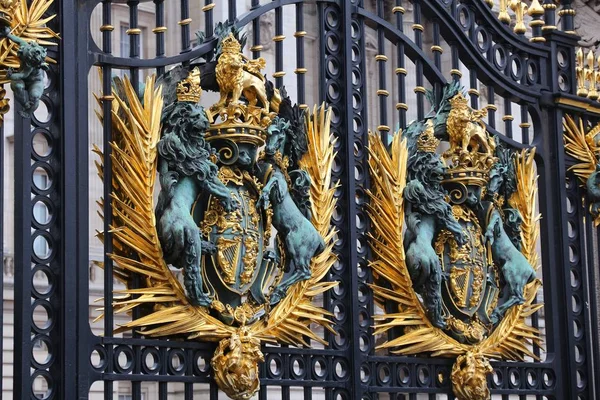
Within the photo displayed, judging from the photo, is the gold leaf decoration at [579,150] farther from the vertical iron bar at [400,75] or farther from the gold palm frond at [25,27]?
the gold palm frond at [25,27]

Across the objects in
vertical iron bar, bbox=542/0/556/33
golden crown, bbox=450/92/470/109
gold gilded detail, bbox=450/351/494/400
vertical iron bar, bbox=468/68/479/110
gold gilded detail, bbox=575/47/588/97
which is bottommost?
gold gilded detail, bbox=450/351/494/400

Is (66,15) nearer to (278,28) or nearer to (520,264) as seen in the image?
(278,28)

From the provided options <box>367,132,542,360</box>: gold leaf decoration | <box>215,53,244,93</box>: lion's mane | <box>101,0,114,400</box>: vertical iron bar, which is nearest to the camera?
<box>101,0,114,400</box>: vertical iron bar

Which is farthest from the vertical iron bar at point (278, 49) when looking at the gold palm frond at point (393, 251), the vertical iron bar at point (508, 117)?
the vertical iron bar at point (508, 117)

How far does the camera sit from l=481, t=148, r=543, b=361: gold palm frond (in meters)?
12.6

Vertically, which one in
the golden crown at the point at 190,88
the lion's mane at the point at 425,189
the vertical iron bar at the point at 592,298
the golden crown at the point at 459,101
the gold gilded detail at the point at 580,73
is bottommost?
the vertical iron bar at the point at 592,298

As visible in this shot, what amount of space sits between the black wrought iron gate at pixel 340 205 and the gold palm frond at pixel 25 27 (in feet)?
0.69

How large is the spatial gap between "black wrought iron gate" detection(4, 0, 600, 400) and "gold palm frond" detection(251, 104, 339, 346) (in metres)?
0.13

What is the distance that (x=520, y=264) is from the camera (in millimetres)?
12562

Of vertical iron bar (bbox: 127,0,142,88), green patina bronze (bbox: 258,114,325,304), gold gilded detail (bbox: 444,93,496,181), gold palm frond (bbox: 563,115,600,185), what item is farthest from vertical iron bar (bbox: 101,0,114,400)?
gold palm frond (bbox: 563,115,600,185)

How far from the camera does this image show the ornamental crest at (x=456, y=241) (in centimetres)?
1176

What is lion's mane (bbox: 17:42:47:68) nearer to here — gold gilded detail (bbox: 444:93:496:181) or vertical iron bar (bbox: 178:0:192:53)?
vertical iron bar (bbox: 178:0:192:53)

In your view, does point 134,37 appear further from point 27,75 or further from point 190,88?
point 27,75

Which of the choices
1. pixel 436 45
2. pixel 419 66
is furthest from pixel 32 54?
pixel 436 45
